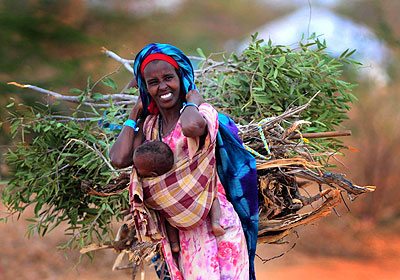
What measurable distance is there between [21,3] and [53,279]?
3.84 metres

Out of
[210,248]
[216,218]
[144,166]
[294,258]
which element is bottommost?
[294,258]

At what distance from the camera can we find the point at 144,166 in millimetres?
1631

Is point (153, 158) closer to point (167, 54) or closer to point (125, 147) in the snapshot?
point (125, 147)

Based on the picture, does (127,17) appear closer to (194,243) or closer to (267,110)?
(267,110)

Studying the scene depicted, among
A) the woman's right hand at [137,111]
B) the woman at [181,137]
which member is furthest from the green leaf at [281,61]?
the woman's right hand at [137,111]

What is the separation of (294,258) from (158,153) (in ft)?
18.4

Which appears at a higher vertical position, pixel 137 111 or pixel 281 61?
pixel 281 61

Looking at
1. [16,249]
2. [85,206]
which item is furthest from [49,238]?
[85,206]

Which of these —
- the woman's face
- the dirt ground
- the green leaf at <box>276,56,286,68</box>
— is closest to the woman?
the woman's face

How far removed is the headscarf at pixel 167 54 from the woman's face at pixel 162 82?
32mm

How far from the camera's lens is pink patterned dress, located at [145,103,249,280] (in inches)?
68.3

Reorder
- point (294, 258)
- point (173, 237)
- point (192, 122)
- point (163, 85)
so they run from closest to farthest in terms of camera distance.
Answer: point (192, 122) → point (163, 85) → point (173, 237) → point (294, 258)

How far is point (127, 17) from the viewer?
8.79 meters

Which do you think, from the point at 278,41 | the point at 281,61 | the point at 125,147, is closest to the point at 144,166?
the point at 125,147
